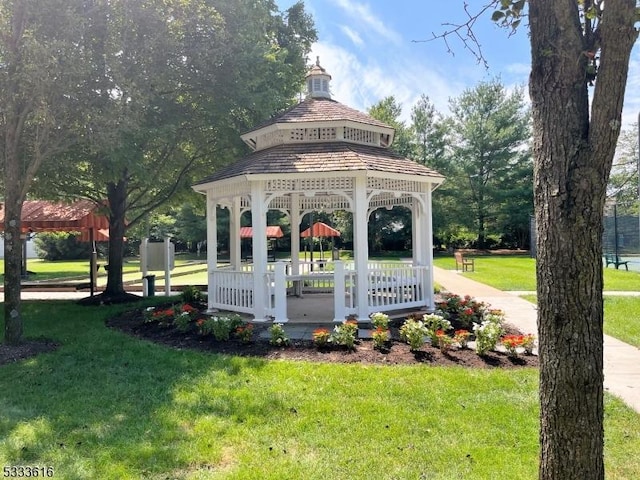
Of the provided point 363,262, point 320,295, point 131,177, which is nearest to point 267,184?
point 363,262

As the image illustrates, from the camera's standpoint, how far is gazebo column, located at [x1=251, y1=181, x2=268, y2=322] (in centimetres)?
915

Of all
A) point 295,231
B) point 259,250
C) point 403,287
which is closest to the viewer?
point 259,250

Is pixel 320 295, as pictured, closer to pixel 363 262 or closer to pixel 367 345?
pixel 363 262

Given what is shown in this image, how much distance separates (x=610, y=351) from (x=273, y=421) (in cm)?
557

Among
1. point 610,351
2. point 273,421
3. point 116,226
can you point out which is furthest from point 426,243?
point 116,226

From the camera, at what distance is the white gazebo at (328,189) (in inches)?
356

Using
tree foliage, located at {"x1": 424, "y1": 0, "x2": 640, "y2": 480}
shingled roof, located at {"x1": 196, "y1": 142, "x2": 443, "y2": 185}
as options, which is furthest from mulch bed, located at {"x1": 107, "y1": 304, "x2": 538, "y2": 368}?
tree foliage, located at {"x1": 424, "y1": 0, "x2": 640, "y2": 480}

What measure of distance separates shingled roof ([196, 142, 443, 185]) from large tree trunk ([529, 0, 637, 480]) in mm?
6571

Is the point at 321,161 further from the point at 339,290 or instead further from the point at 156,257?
the point at 156,257

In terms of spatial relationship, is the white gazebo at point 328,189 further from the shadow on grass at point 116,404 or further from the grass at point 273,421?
the grass at point 273,421

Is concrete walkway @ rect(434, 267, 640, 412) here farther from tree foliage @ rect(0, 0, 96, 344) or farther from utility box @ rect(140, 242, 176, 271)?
utility box @ rect(140, 242, 176, 271)

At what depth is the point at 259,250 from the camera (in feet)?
30.3

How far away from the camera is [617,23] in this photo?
6.89 ft

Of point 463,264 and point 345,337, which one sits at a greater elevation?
point 463,264
